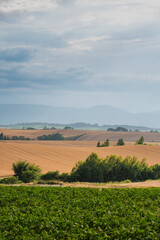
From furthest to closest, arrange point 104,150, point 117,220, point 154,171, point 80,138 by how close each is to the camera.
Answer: point 80,138 < point 104,150 < point 154,171 < point 117,220

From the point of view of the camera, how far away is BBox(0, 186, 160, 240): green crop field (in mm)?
13039

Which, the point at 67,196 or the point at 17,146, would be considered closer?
the point at 67,196

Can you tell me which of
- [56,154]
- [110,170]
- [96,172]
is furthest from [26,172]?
[56,154]

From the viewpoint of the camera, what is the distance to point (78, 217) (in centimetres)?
1507

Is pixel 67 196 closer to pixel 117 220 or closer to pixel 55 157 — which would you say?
pixel 117 220

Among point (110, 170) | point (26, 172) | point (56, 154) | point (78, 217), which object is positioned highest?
point (78, 217)

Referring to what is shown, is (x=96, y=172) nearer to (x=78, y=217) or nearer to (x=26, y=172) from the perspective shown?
(x=26, y=172)

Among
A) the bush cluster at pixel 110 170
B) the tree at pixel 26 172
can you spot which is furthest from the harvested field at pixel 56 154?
the bush cluster at pixel 110 170

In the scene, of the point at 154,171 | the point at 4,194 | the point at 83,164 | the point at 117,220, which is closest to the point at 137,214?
the point at 117,220

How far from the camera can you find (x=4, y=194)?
21391 mm

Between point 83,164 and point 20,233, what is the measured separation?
29.4 m

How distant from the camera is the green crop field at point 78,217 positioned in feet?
42.8

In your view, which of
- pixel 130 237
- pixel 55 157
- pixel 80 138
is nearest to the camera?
pixel 130 237

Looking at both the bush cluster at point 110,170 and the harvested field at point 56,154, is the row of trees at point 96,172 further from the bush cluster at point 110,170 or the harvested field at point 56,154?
the harvested field at point 56,154
